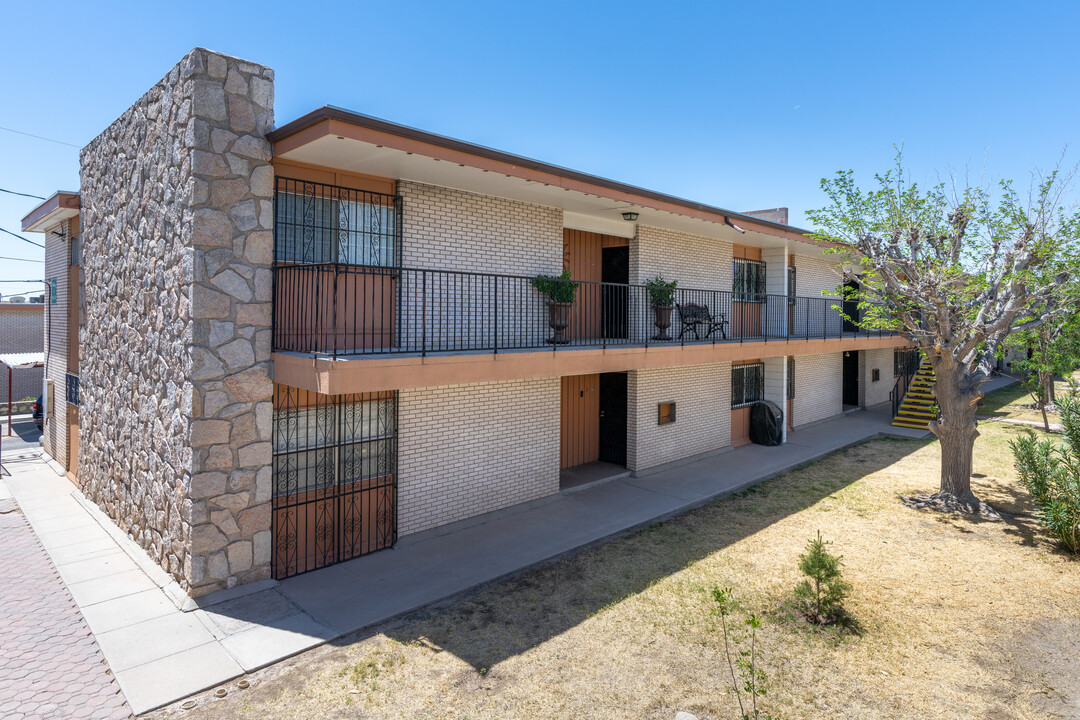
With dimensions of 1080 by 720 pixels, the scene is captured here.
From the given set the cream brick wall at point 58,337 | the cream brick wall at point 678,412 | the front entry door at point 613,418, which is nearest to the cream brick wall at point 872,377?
the cream brick wall at point 678,412

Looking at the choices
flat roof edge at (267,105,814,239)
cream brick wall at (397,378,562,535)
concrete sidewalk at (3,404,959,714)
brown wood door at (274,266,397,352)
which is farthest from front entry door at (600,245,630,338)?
brown wood door at (274,266,397,352)

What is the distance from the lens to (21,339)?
24.1 metres

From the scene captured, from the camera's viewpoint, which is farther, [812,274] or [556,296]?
[812,274]

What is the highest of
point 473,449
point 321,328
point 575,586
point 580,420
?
point 321,328

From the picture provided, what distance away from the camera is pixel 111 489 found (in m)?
9.58

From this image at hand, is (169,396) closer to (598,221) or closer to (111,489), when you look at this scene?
(111,489)

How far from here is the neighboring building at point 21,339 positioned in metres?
23.7

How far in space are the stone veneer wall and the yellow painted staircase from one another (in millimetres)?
18571

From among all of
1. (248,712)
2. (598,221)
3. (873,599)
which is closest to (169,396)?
(248,712)

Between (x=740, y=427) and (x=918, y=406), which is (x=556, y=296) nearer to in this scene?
(x=740, y=427)

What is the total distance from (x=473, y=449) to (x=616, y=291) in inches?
212

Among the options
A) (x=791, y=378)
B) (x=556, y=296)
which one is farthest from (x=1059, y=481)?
(x=791, y=378)

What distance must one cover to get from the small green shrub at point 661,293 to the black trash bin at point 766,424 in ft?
16.8

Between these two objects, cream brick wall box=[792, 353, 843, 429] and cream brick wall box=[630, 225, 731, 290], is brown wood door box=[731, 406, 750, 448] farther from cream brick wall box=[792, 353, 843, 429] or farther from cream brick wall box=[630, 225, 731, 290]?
cream brick wall box=[630, 225, 731, 290]
